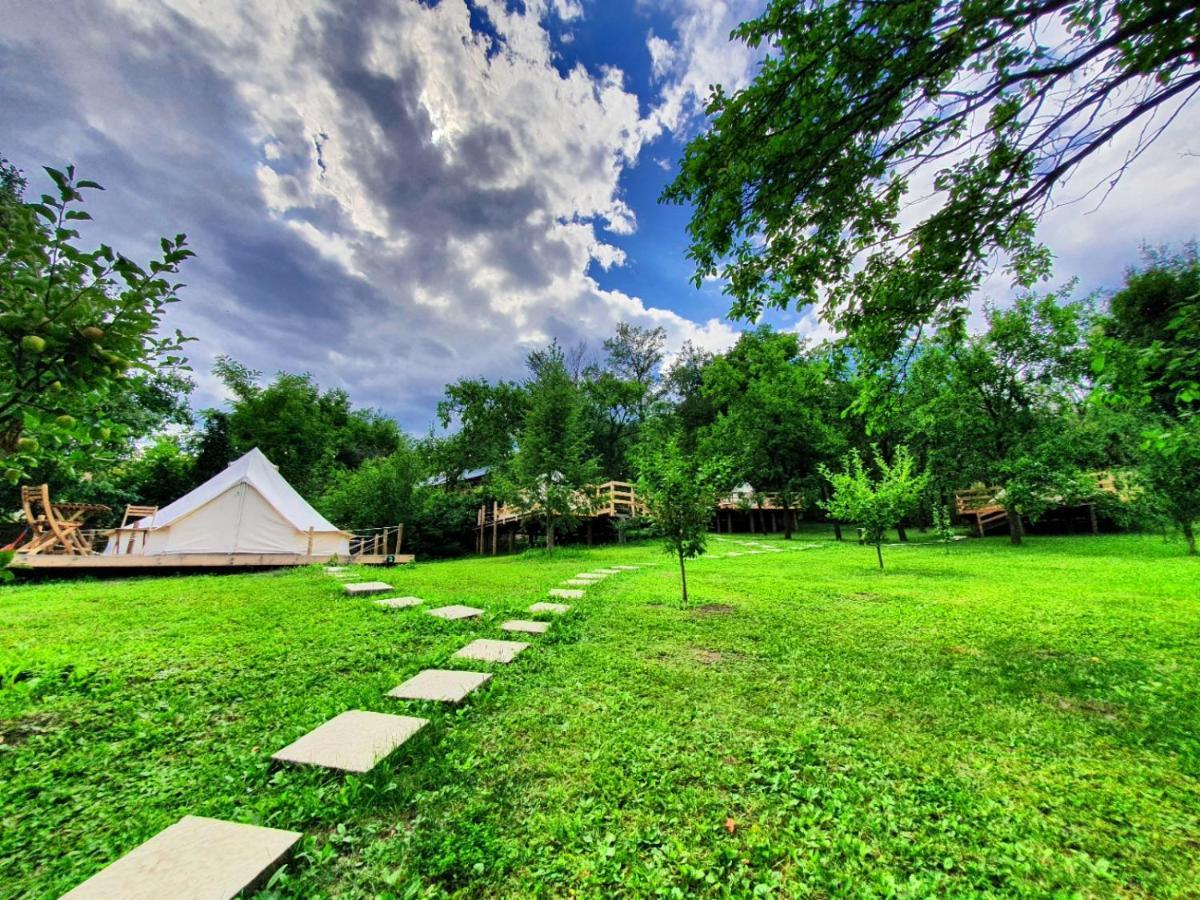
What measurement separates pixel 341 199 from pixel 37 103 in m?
8.26

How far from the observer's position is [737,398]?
2150cm

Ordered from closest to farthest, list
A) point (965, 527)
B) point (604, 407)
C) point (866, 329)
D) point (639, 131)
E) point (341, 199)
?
point (866, 329) < point (639, 131) < point (341, 199) < point (965, 527) < point (604, 407)

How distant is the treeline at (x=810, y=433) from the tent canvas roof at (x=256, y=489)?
2806mm

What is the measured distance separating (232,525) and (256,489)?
3.56 feet

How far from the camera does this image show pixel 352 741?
2.25 meters

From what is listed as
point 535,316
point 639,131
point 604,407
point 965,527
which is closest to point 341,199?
point 639,131

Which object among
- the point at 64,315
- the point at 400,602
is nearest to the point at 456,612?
the point at 400,602

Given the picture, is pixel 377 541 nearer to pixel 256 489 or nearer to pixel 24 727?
pixel 256 489

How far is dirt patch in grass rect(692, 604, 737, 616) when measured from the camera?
18.2 feet

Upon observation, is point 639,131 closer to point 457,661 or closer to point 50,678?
point 457,661

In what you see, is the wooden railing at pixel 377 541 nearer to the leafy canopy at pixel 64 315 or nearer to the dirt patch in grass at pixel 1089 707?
the leafy canopy at pixel 64 315

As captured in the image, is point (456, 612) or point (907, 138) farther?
point (456, 612)

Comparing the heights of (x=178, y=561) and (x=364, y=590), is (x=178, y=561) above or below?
above

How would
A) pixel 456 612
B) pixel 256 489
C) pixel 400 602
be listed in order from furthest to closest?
1. pixel 256 489
2. pixel 400 602
3. pixel 456 612
